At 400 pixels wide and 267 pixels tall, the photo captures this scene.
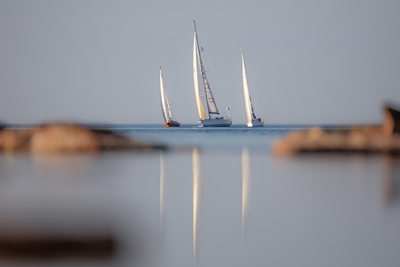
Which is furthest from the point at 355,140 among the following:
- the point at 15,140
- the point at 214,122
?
the point at 214,122

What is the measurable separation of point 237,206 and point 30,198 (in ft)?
15.7

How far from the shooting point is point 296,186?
20578mm

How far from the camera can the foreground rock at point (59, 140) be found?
3528cm

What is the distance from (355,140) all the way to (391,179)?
12.5 meters

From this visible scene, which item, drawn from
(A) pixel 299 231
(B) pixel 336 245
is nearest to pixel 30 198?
(A) pixel 299 231

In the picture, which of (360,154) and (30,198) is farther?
(360,154)

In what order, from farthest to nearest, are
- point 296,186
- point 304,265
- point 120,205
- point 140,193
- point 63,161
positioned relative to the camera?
point 63,161 → point 296,186 → point 140,193 → point 120,205 → point 304,265

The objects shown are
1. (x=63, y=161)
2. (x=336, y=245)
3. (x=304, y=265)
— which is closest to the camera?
(x=304, y=265)

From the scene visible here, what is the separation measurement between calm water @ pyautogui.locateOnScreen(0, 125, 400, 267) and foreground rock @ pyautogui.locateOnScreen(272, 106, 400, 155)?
231 inches

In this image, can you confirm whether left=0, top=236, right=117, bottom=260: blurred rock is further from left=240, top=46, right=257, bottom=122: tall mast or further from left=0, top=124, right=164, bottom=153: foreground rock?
left=240, top=46, right=257, bottom=122: tall mast

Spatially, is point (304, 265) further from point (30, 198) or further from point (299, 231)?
point (30, 198)

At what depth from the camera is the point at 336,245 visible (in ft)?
38.6

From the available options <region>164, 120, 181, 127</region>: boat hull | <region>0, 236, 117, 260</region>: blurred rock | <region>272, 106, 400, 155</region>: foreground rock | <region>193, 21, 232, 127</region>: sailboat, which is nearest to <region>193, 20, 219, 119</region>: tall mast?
<region>193, 21, 232, 127</region>: sailboat

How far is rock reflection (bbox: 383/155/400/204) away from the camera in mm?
17884
